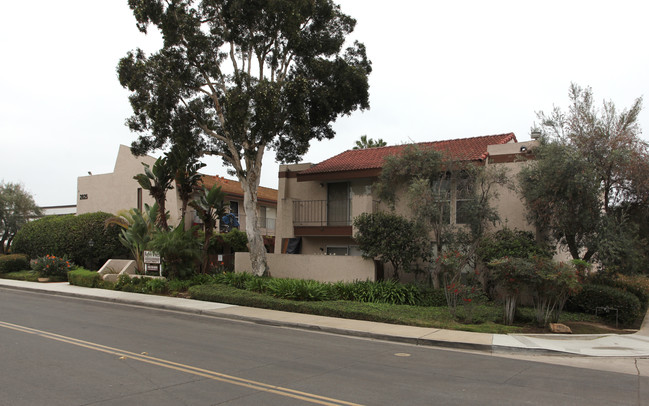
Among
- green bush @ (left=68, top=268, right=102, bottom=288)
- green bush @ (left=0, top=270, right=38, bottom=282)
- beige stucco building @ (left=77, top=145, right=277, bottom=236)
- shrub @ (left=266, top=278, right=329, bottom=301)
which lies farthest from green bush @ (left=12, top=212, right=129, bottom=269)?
shrub @ (left=266, top=278, right=329, bottom=301)

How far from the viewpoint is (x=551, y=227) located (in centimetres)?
1534

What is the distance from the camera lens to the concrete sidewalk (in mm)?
10484

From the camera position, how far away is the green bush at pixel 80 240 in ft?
87.7

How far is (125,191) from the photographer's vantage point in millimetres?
31219

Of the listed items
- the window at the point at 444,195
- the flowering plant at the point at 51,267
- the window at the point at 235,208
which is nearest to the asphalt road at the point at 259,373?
the window at the point at 444,195

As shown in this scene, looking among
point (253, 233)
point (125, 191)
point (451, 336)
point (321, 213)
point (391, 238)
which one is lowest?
point (451, 336)

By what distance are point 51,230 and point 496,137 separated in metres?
24.3

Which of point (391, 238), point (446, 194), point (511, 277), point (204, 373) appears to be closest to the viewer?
point (204, 373)

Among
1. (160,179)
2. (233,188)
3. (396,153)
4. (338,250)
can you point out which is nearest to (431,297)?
(396,153)

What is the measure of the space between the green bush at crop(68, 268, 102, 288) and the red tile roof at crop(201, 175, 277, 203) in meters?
8.18

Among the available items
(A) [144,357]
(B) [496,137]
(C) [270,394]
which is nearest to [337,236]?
(B) [496,137]

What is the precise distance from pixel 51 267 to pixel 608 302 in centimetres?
2513

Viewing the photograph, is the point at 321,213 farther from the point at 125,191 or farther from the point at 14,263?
the point at 14,263

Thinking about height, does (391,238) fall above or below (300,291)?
above
